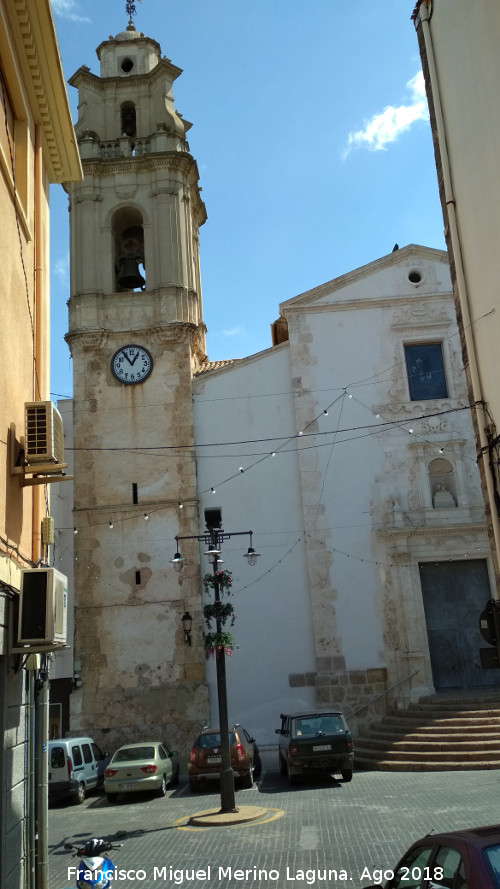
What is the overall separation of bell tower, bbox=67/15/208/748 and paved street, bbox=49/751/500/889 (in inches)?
201

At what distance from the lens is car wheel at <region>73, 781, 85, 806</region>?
Answer: 664 inches

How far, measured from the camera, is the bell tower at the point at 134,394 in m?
22.2

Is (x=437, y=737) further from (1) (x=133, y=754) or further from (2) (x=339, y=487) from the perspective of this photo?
(2) (x=339, y=487)

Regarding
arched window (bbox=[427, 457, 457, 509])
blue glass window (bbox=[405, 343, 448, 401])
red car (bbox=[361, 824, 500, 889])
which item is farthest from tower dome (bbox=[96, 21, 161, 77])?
red car (bbox=[361, 824, 500, 889])

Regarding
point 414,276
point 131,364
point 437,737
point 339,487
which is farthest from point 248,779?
point 414,276

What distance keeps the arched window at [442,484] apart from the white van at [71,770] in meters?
11.8

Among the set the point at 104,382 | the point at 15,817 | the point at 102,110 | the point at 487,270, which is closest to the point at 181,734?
the point at 104,382

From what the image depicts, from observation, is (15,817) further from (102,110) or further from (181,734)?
(102,110)

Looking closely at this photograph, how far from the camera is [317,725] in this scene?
A: 16.7m

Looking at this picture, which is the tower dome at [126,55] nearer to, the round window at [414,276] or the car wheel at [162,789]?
the round window at [414,276]

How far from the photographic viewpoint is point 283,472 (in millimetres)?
23953

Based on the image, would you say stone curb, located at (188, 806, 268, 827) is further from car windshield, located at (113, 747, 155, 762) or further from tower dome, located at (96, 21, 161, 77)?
tower dome, located at (96, 21, 161, 77)

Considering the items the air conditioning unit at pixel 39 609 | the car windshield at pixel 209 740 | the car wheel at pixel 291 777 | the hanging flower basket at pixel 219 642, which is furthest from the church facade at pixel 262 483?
the air conditioning unit at pixel 39 609

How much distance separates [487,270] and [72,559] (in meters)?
17.9
